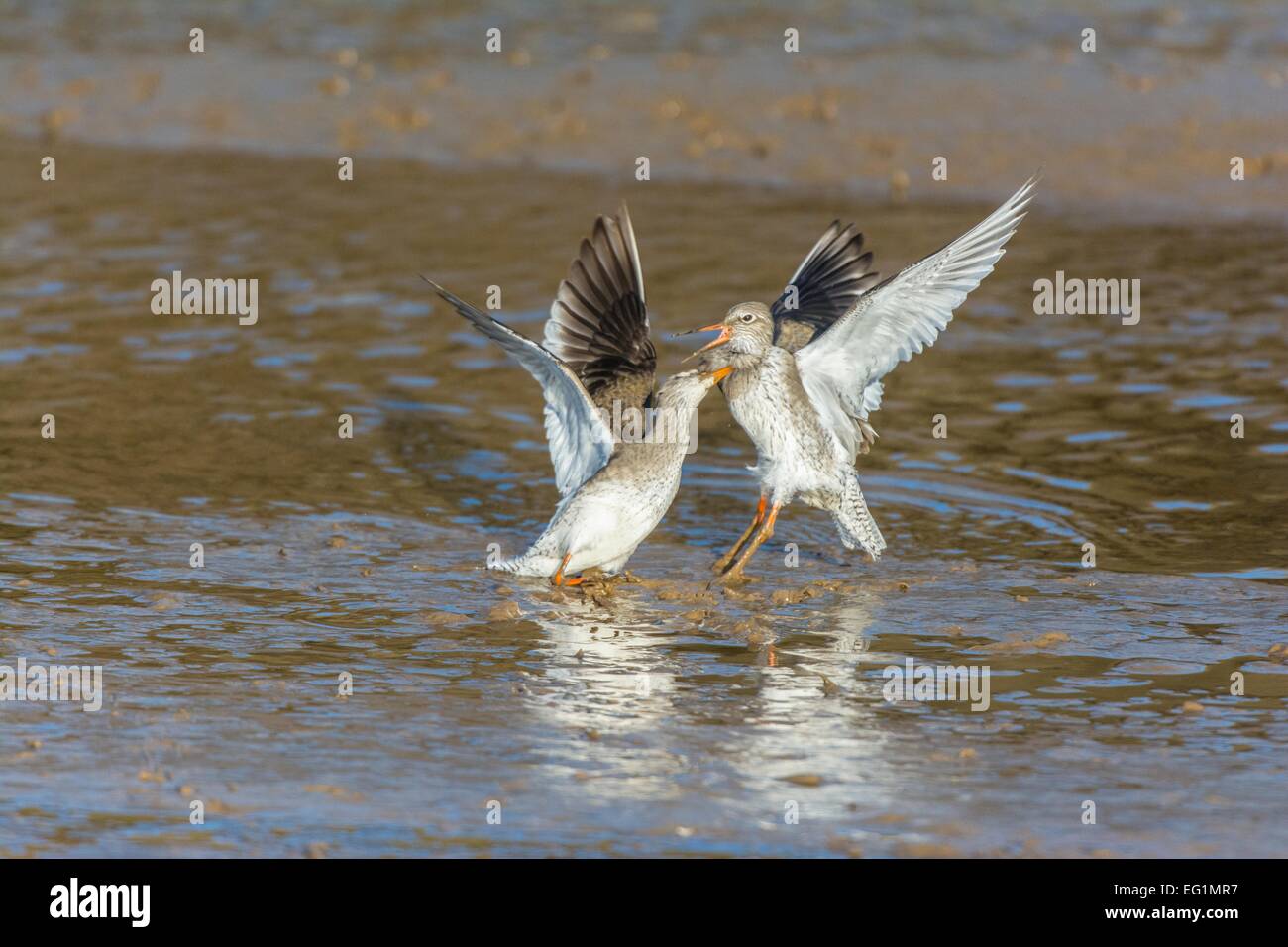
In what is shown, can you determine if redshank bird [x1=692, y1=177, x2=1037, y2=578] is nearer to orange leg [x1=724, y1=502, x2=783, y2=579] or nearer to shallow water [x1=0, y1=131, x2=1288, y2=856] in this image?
orange leg [x1=724, y1=502, x2=783, y2=579]

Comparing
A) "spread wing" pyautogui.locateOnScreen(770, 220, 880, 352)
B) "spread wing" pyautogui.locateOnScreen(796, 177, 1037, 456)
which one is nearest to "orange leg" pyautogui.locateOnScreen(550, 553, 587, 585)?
"spread wing" pyautogui.locateOnScreen(796, 177, 1037, 456)

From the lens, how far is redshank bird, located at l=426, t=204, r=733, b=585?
7.56 meters

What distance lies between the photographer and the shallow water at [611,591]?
5.53 metres

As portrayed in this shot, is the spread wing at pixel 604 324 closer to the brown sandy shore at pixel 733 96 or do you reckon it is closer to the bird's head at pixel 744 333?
the bird's head at pixel 744 333

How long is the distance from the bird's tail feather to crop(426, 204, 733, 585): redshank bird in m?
0.81

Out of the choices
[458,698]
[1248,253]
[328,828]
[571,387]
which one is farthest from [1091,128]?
[328,828]

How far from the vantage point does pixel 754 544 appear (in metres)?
8.01

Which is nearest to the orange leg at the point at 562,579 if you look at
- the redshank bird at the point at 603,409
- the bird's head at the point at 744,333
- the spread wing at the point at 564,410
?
the redshank bird at the point at 603,409

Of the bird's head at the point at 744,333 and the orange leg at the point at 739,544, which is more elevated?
the bird's head at the point at 744,333

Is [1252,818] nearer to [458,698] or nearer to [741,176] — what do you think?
[458,698]

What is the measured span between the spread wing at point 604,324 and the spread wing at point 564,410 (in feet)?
0.81

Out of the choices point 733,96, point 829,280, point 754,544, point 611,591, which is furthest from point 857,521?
point 733,96

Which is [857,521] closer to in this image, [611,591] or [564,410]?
[611,591]

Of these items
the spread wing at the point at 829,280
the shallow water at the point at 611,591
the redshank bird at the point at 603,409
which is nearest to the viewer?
the shallow water at the point at 611,591
